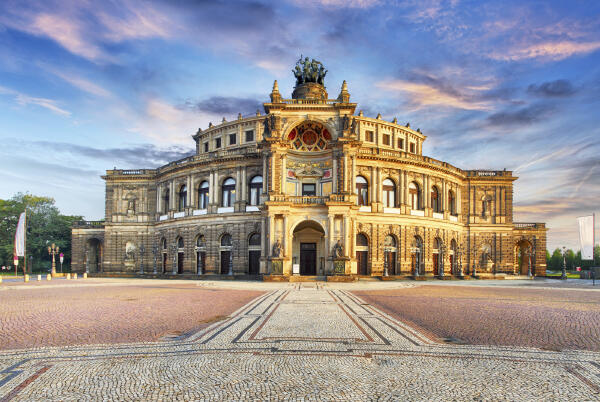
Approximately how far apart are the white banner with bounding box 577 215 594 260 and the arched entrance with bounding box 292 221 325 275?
90.2 feet

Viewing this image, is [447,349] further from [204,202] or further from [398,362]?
[204,202]

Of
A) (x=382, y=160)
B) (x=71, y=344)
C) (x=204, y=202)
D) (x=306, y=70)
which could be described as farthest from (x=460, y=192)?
(x=71, y=344)

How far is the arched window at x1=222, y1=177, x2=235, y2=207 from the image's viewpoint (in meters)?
48.1

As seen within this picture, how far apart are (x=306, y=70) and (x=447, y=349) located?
48.0m

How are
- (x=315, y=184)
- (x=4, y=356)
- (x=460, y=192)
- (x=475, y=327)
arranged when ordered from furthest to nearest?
(x=460, y=192)
(x=315, y=184)
(x=475, y=327)
(x=4, y=356)

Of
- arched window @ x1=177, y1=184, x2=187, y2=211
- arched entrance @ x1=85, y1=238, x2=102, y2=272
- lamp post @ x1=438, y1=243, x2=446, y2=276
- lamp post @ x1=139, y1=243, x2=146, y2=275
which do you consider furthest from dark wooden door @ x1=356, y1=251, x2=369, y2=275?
arched entrance @ x1=85, y1=238, x2=102, y2=272

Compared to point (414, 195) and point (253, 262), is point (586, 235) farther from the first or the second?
point (253, 262)

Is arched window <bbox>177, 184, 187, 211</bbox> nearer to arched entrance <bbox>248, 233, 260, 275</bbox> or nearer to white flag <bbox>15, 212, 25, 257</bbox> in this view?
arched entrance <bbox>248, 233, 260, 275</bbox>

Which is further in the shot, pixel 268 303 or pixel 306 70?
pixel 306 70

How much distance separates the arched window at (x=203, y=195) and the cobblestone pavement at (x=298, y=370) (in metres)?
40.2

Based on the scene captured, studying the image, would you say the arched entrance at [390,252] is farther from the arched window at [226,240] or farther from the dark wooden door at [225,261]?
the dark wooden door at [225,261]

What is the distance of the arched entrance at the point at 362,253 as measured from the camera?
44750mm

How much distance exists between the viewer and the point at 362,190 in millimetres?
46000

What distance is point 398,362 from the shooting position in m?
8.38
